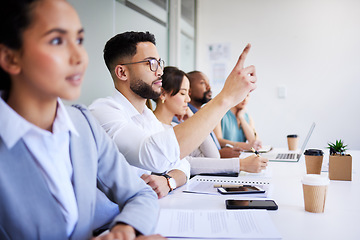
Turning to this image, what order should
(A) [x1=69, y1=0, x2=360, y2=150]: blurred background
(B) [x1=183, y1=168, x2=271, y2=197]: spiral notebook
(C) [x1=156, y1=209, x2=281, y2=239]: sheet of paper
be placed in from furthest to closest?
(A) [x1=69, y1=0, x2=360, y2=150]: blurred background, (B) [x1=183, y1=168, x2=271, y2=197]: spiral notebook, (C) [x1=156, y1=209, x2=281, y2=239]: sheet of paper

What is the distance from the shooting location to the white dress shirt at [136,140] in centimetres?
124

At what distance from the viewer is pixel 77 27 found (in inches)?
29.9

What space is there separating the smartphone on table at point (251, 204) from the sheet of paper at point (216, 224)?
43 millimetres

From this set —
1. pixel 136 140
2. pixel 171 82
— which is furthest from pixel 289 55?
pixel 136 140

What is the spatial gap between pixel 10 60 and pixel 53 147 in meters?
0.22

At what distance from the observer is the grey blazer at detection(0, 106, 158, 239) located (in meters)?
0.73

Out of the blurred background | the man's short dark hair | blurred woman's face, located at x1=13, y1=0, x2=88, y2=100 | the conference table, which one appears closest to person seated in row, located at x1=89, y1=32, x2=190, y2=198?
the man's short dark hair

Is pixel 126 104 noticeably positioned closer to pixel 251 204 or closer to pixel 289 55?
pixel 251 204

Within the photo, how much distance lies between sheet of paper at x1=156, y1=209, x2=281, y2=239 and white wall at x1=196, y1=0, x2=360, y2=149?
3.28 m

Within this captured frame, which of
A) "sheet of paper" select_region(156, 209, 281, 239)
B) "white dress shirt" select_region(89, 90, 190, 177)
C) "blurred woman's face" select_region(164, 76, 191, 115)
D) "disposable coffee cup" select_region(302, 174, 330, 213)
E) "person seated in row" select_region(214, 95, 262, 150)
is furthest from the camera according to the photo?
"person seated in row" select_region(214, 95, 262, 150)

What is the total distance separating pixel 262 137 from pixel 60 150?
12.1 ft

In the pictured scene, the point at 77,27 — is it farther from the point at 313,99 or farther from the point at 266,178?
the point at 313,99

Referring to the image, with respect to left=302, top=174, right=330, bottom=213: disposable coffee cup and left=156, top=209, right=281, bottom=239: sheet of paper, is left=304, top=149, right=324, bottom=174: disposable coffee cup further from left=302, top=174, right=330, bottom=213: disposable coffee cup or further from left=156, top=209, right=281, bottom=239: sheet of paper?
left=156, top=209, right=281, bottom=239: sheet of paper

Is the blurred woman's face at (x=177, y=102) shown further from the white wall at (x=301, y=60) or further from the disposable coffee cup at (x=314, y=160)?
the white wall at (x=301, y=60)
